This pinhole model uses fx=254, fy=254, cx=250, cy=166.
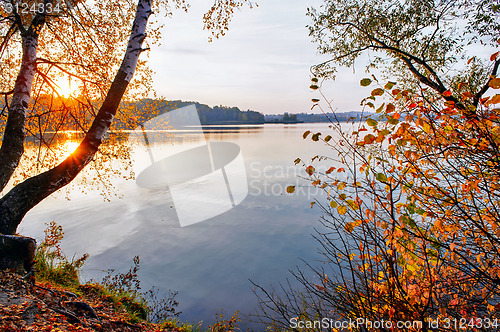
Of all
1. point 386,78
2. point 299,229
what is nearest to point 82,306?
point 299,229

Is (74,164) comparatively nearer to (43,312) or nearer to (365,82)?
(43,312)

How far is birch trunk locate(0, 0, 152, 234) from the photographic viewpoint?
14.7 feet

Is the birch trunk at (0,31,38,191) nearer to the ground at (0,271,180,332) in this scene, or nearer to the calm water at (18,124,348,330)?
the ground at (0,271,180,332)

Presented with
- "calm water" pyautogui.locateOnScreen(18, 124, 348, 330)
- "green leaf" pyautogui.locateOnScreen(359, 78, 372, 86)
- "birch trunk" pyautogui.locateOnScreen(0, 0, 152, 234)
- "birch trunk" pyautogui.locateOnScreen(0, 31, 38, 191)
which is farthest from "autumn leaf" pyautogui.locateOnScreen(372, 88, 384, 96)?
"calm water" pyautogui.locateOnScreen(18, 124, 348, 330)

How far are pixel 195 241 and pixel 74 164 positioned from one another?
8.10 m

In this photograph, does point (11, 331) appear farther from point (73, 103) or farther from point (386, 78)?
point (386, 78)

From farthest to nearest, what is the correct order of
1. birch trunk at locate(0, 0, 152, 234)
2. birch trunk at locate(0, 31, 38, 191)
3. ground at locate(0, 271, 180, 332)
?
1. birch trunk at locate(0, 31, 38, 191)
2. birch trunk at locate(0, 0, 152, 234)
3. ground at locate(0, 271, 180, 332)

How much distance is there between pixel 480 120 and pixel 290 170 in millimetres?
22480

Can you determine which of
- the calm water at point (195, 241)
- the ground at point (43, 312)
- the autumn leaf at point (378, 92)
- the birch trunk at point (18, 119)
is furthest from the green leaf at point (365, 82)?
the calm water at point (195, 241)

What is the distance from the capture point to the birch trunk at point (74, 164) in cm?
449

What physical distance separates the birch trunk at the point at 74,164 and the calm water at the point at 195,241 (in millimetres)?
5067

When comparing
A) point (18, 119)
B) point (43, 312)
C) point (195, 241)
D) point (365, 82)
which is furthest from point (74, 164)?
point (195, 241)

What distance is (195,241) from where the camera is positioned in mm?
12125

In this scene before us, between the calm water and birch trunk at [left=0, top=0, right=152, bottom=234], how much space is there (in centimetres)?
507
